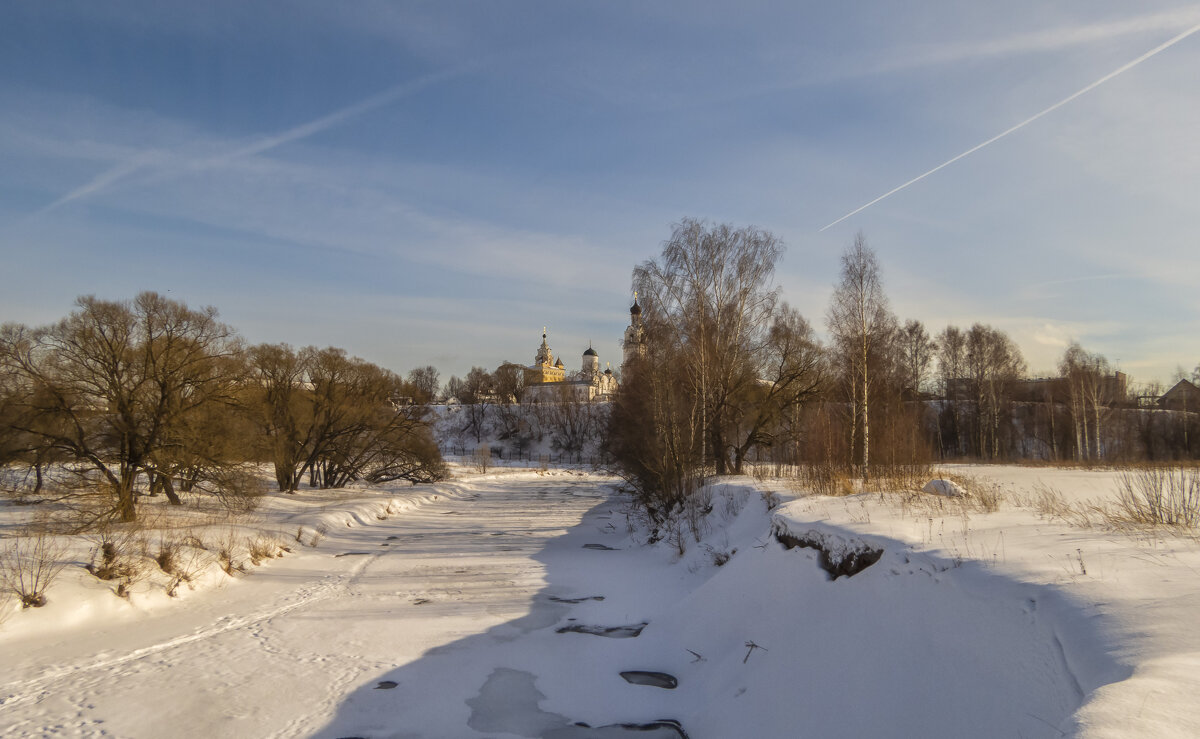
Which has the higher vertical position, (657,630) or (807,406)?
(807,406)

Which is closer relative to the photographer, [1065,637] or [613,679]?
[1065,637]

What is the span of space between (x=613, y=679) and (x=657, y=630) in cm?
157

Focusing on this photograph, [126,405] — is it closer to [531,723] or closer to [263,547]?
[263,547]

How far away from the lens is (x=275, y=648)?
24.9ft

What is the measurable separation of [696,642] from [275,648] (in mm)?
4604

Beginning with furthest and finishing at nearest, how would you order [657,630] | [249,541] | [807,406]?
[807,406] < [249,541] < [657,630]

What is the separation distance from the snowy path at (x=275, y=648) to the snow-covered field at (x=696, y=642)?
0.12ft

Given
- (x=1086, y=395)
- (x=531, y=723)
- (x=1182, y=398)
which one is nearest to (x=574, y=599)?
(x=531, y=723)

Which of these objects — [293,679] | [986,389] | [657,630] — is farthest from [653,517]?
[986,389]

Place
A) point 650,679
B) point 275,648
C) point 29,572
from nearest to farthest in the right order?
point 650,679, point 275,648, point 29,572

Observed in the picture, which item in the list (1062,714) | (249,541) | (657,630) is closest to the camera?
(1062,714)

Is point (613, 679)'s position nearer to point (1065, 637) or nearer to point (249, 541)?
point (1065, 637)

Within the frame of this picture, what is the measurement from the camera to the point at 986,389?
1766 inches

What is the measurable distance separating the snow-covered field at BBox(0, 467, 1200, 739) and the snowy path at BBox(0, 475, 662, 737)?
0.04 meters
